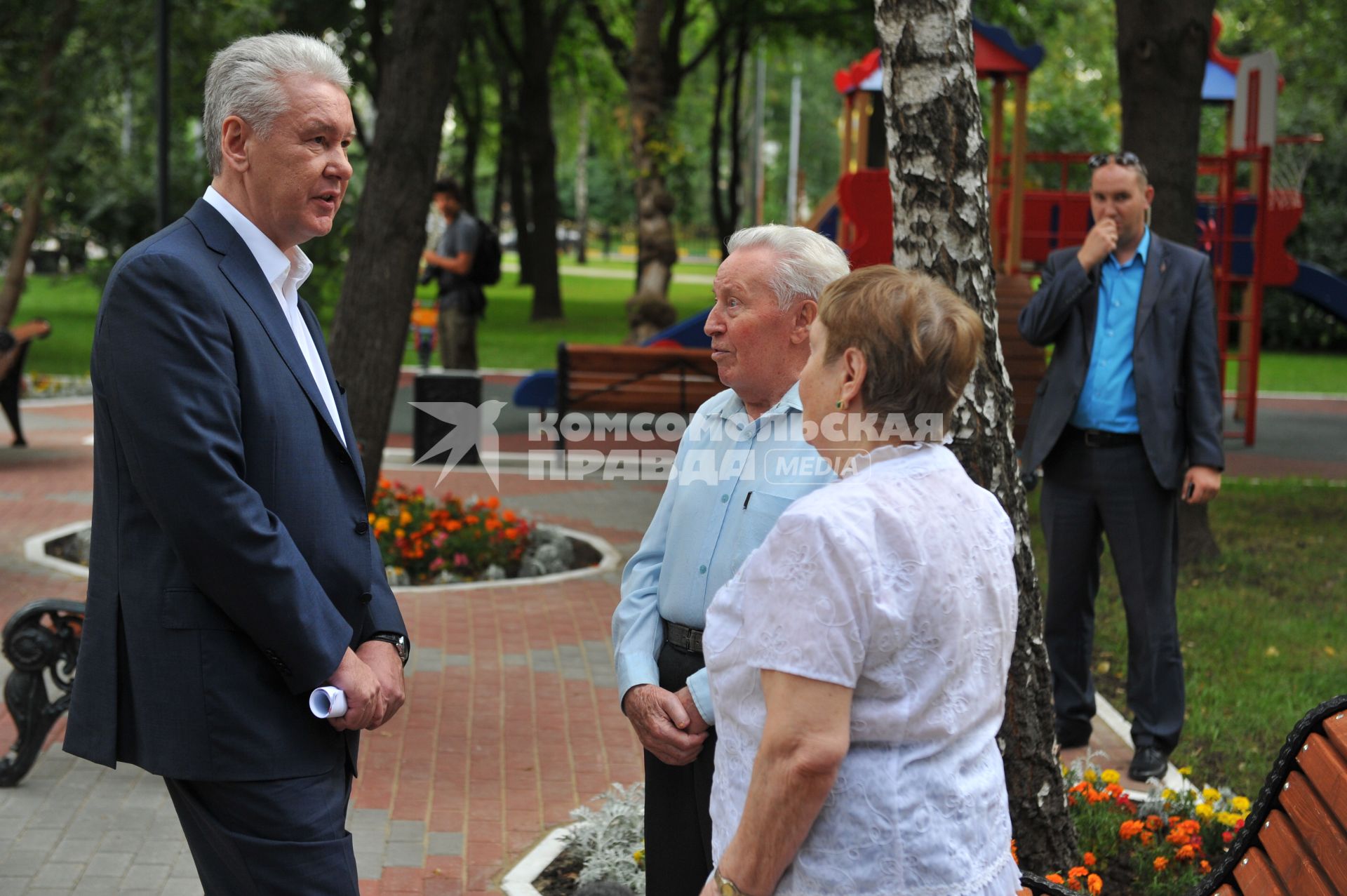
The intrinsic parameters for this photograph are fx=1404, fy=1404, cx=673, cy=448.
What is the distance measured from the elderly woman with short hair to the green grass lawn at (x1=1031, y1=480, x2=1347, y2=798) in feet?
11.8

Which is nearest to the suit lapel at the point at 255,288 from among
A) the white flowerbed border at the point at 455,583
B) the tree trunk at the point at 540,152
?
the white flowerbed border at the point at 455,583

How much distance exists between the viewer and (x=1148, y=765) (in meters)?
A: 5.08

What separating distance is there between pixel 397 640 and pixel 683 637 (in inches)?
23.0

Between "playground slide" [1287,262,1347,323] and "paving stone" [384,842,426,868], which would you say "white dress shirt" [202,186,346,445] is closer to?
"paving stone" [384,842,426,868]

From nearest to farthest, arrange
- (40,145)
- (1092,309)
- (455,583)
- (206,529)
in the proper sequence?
(206,529) < (1092,309) < (455,583) < (40,145)

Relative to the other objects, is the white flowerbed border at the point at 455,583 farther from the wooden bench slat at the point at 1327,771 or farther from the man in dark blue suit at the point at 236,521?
the wooden bench slat at the point at 1327,771

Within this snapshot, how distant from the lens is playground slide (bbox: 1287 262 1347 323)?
57.5ft

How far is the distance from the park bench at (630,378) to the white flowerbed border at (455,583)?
3.19 m

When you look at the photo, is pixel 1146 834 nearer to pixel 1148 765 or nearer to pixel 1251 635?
pixel 1148 765

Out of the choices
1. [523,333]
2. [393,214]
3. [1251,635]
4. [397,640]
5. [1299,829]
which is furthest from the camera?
[523,333]

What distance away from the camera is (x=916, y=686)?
1980 mm

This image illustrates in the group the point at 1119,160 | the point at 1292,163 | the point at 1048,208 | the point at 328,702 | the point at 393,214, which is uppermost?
the point at 1292,163

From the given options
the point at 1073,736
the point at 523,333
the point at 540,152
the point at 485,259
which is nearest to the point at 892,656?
the point at 1073,736

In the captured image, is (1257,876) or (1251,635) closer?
(1257,876)
